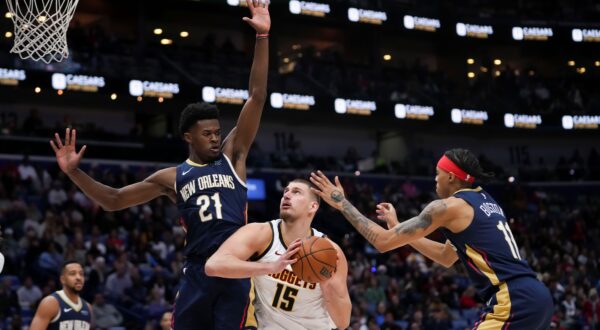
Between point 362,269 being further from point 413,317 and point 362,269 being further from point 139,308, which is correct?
point 139,308

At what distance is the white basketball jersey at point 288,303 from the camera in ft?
21.6

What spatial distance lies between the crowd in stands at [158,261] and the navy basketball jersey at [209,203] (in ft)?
23.0

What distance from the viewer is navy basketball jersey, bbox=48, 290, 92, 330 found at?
960 centimetres

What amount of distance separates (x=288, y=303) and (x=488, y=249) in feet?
4.78

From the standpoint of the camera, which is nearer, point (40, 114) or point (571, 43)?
point (40, 114)

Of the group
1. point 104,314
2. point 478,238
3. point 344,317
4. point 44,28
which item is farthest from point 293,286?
point 104,314

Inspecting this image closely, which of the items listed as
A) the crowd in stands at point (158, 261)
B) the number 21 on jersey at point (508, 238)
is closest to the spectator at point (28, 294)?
the crowd in stands at point (158, 261)

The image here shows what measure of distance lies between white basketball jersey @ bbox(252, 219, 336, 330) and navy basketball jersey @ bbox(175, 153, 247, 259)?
1.16 ft

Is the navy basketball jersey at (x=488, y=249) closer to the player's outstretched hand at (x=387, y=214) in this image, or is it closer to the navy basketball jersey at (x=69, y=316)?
the player's outstretched hand at (x=387, y=214)

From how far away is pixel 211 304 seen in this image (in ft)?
20.1

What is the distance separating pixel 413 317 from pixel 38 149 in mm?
11275

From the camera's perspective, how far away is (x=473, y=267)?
6617mm

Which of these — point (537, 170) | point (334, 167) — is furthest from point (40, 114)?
point (537, 170)

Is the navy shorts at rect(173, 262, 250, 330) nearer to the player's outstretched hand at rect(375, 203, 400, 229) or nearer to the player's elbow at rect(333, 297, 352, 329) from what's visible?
the player's elbow at rect(333, 297, 352, 329)
